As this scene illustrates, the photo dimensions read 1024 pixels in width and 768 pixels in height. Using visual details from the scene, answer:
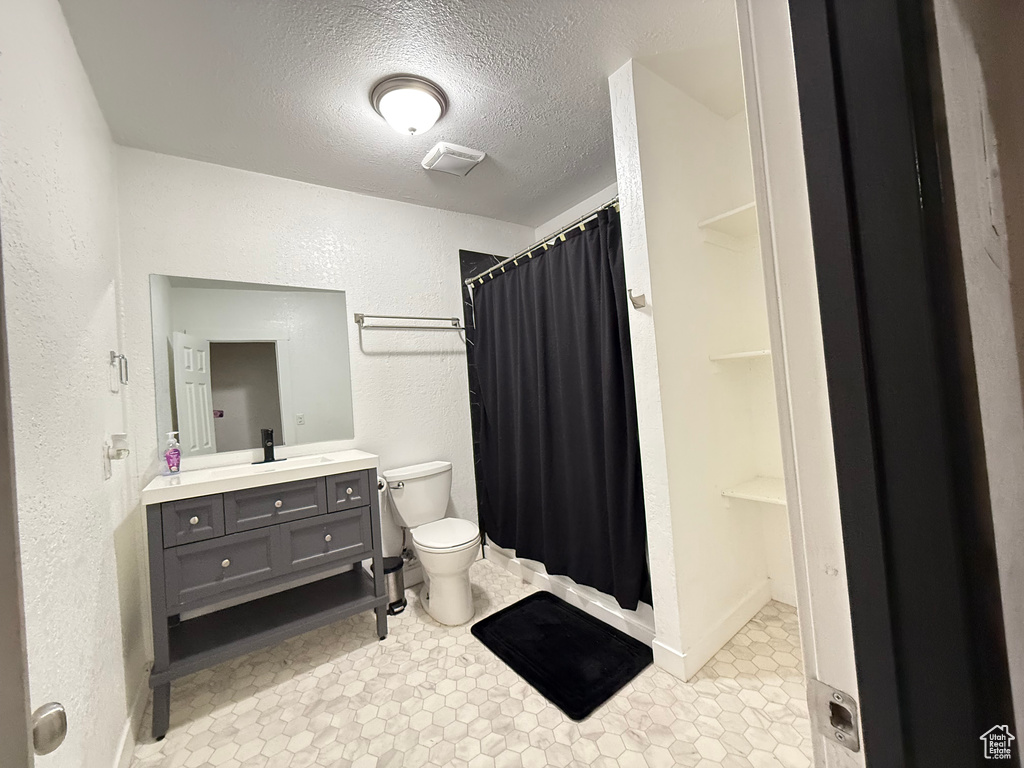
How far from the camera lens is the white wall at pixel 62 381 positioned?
0.83 meters

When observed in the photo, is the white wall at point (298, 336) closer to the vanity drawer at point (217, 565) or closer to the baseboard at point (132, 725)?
the vanity drawer at point (217, 565)

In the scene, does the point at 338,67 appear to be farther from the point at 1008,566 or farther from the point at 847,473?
the point at 1008,566

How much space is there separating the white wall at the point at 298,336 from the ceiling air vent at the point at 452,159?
2.84ft

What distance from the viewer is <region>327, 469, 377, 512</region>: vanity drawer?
5.86 feet

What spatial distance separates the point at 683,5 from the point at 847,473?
1.64 meters

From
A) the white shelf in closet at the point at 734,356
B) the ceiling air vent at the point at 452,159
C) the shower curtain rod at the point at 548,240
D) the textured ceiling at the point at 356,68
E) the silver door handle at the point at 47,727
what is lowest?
the silver door handle at the point at 47,727

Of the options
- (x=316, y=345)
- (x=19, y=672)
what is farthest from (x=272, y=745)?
(x=316, y=345)

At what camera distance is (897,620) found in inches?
13.4

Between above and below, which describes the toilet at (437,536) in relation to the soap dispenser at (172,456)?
below

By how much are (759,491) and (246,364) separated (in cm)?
250

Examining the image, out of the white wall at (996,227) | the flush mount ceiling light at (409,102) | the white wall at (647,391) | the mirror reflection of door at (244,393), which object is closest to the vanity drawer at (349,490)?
the mirror reflection of door at (244,393)

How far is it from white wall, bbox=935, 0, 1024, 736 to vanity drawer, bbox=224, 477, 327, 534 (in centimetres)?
192

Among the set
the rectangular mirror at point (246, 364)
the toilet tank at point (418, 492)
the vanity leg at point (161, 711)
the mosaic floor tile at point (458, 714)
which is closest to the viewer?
the mosaic floor tile at point (458, 714)

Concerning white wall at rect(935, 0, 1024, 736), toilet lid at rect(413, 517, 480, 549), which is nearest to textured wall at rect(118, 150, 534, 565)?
toilet lid at rect(413, 517, 480, 549)
